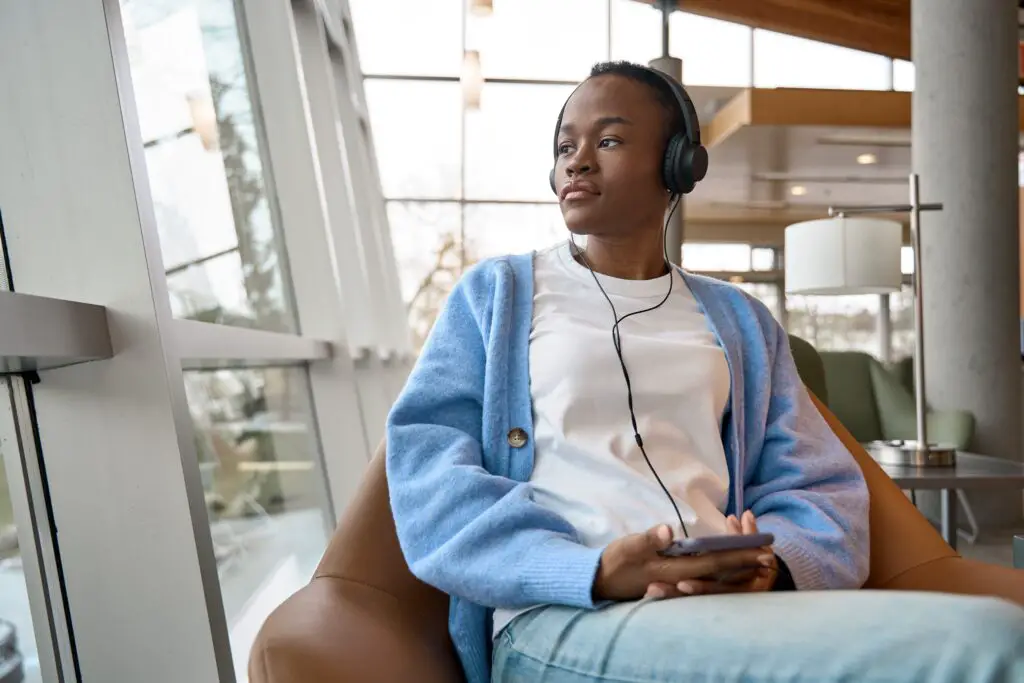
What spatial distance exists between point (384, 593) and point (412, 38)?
28.9ft

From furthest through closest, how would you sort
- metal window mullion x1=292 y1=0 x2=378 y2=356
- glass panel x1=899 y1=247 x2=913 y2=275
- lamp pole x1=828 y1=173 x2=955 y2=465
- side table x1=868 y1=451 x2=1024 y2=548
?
metal window mullion x1=292 y1=0 x2=378 y2=356 < glass panel x1=899 y1=247 x2=913 y2=275 < lamp pole x1=828 y1=173 x2=955 y2=465 < side table x1=868 y1=451 x2=1024 y2=548

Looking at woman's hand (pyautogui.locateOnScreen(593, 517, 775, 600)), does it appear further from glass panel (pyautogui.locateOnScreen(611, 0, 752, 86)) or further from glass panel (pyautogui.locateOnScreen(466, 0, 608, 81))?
glass panel (pyautogui.locateOnScreen(611, 0, 752, 86))

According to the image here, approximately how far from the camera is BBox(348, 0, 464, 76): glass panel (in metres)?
9.16

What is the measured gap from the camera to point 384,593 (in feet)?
4.16

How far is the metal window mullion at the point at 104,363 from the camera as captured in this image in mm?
1253

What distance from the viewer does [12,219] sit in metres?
1.26

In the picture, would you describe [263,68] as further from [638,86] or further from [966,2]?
[966,2]

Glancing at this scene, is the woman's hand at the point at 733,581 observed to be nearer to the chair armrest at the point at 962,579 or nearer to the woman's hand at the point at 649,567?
the woman's hand at the point at 649,567

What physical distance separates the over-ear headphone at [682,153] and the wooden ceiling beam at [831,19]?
26.4ft

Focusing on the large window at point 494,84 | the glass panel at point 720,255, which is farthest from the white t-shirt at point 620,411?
the glass panel at point 720,255

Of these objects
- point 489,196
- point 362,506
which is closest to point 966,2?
point 362,506

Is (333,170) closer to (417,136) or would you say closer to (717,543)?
(717,543)

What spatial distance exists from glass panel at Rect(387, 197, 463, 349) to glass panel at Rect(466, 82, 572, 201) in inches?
18.0

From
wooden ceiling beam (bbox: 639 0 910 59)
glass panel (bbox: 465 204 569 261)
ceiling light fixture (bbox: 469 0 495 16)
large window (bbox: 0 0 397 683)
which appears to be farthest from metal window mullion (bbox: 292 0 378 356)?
wooden ceiling beam (bbox: 639 0 910 59)
